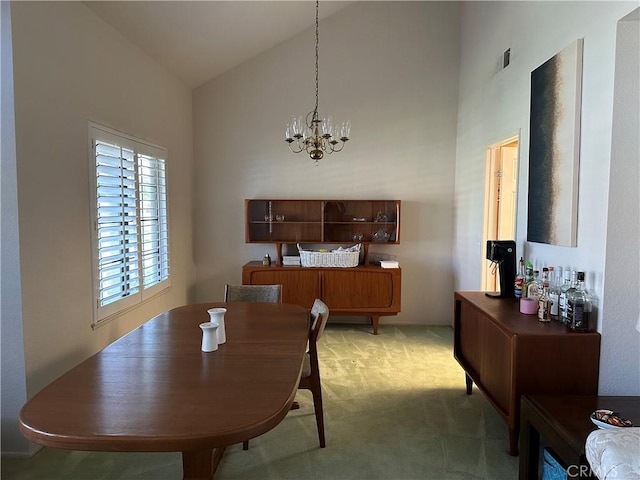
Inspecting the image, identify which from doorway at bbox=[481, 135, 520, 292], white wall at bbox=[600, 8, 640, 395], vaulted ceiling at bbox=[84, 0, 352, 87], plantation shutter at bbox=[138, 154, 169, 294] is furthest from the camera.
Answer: doorway at bbox=[481, 135, 520, 292]

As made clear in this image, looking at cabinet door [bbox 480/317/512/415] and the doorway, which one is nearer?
cabinet door [bbox 480/317/512/415]

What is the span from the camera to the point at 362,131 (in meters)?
4.85

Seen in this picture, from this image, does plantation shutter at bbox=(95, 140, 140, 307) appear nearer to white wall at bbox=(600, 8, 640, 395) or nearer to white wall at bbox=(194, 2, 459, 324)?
white wall at bbox=(194, 2, 459, 324)

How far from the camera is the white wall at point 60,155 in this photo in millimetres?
2299

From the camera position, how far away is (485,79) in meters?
3.93

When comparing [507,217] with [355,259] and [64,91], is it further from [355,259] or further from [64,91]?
[64,91]

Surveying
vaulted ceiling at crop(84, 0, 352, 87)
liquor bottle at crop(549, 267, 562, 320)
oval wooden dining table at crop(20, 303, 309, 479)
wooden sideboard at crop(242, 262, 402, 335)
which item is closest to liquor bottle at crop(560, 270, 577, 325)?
liquor bottle at crop(549, 267, 562, 320)

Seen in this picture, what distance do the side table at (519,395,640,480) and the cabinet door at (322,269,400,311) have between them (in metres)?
2.49

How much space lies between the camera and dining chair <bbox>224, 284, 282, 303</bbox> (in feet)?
10.4

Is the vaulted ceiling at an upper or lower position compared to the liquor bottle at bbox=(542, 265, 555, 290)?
upper

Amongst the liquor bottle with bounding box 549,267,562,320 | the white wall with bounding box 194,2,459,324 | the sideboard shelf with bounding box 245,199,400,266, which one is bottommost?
the liquor bottle with bounding box 549,267,562,320

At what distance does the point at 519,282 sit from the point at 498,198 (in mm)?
1297

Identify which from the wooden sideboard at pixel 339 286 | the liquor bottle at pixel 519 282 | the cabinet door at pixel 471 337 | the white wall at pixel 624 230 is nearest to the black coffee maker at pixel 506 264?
the liquor bottle at pixel 519 282

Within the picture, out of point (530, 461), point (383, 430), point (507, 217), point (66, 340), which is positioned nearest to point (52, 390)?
point (66, 340)
